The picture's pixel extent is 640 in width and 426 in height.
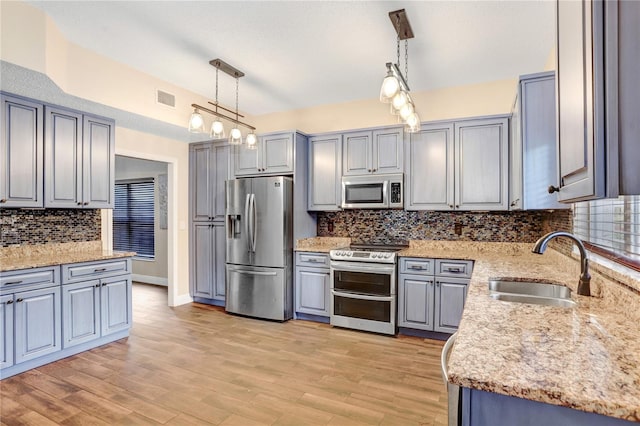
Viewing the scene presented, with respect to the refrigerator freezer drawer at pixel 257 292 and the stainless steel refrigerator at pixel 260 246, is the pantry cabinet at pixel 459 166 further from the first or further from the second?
the refrigerator freezer drawer at pixel 257 292

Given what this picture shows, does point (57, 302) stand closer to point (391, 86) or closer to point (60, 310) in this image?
point (60, 310)

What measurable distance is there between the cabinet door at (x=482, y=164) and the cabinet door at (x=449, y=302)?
2.72 feet

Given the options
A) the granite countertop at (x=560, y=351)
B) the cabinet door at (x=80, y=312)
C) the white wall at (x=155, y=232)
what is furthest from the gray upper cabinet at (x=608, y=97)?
the white wall at (x=155, y=232)

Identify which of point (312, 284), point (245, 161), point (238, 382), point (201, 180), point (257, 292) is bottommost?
point (238, 382)

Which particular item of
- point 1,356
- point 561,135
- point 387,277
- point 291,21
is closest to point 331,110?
point 291,21

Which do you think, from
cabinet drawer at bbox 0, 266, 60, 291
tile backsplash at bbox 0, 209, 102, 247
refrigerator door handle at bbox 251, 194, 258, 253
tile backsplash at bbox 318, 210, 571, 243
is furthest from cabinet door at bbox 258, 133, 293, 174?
cabinet drawer at bbox 0, 266, 60, 291

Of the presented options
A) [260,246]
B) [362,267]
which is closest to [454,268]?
[362,267]

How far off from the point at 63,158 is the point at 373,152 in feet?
10.5

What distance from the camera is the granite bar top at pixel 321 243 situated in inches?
165

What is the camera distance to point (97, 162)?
356cm

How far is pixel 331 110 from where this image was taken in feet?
15.1

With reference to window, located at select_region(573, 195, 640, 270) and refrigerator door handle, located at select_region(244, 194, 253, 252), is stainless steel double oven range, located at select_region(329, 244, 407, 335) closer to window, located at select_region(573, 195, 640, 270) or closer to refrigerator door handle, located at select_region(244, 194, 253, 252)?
refrigerator door handle, located at select_region(244, 194, 253, 252)

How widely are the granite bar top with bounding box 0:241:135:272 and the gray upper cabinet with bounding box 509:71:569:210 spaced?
369cm

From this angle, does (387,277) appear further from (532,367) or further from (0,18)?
(0,18)
